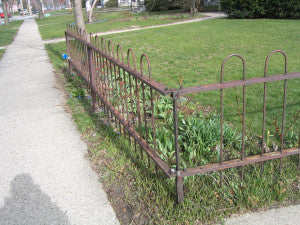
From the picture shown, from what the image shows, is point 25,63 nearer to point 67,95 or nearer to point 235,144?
point 67,95

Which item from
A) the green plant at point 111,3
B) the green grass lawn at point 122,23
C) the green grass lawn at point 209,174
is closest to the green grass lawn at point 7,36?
the green grass lawn at point 122,23

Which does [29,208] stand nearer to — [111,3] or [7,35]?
[7,35]

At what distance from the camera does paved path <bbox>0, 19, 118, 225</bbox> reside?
102 inches

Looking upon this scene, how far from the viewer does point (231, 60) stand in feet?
23.1

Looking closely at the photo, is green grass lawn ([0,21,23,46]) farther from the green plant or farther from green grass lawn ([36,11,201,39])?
the green plant

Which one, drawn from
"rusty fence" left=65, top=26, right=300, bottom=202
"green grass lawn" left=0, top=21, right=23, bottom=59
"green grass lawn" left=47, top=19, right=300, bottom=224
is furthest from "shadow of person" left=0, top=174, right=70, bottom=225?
"green grass lawn" left=0, top=21, right=23, bottom=59

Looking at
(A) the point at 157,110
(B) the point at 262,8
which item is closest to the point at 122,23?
(B) the point at 262,8

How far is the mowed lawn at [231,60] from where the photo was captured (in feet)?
14.2

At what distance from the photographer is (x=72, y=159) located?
345 centimetres

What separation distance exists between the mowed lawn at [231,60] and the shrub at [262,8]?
1837 millimetres

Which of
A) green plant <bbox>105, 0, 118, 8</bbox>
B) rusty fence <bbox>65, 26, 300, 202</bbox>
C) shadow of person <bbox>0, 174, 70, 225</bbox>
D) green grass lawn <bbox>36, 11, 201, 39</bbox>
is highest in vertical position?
green plant <bbox>105, 0, 118, 8</bbox>

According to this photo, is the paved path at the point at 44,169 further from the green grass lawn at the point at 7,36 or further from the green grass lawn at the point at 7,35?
the green grass lawn at the point at 7,35

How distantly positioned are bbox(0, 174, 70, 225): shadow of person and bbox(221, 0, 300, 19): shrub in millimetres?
13703

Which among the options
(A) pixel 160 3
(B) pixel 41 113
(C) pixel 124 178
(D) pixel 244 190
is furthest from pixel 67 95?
(A) pixel 160 3
